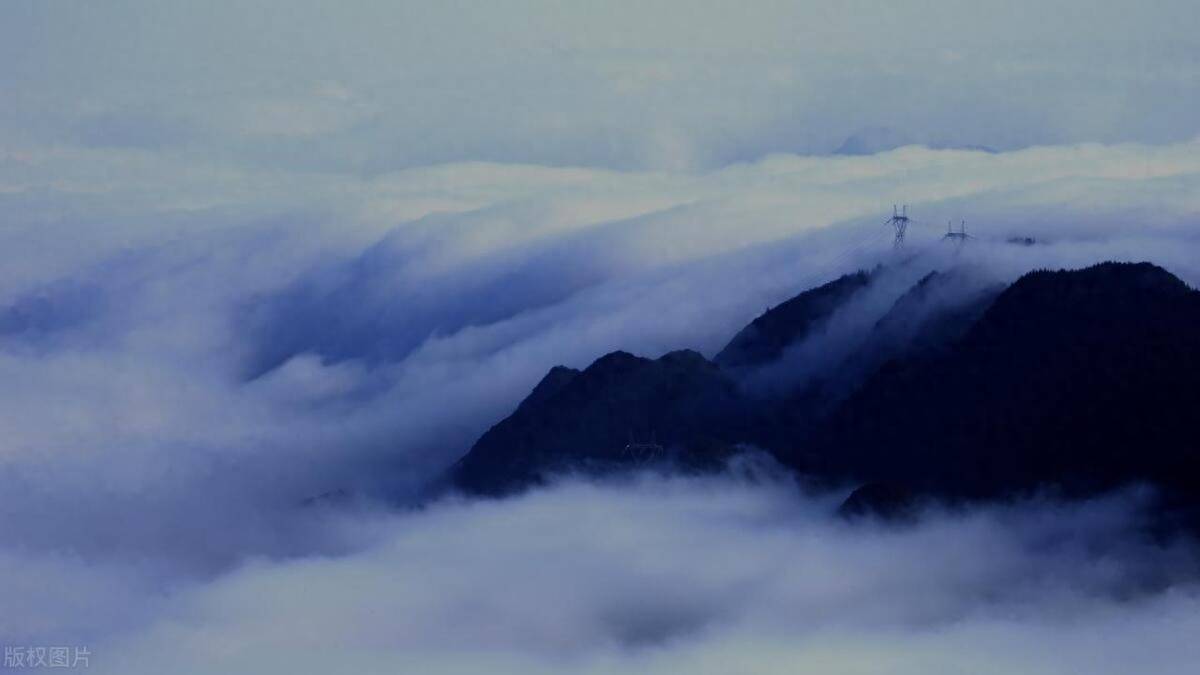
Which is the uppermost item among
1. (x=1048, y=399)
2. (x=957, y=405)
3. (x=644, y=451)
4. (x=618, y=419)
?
(x=1048, y=399)

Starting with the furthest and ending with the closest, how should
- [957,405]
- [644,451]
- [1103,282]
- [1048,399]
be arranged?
[644,451], [1103,282], [957,405], [1048,399]

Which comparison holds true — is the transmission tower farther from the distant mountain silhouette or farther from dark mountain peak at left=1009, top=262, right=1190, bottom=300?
dark mountain peak at left=1009, top=262, right=1190, bottom=300

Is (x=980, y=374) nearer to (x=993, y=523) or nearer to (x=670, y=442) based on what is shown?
(x=993, y=523)

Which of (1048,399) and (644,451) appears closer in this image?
(1048,399)

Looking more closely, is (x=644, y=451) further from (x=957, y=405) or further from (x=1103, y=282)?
(x=1103, y=282)

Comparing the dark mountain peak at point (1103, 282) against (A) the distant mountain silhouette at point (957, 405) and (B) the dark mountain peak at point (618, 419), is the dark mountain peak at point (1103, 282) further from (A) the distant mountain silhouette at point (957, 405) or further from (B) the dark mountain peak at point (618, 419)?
(B) the dark mountain peak at point (618, 419)

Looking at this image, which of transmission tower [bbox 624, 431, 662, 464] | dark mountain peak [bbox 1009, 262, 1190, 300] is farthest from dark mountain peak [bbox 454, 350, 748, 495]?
dark mountain peak [bbox 1009, 262, 1190, 300]

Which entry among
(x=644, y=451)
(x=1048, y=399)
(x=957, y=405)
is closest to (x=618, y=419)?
(x=644, y=451)

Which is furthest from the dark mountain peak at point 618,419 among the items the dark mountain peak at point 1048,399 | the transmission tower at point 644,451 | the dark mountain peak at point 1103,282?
the dark mountain peak at point 1103,282

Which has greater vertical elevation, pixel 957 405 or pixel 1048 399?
pixel 1048 399
